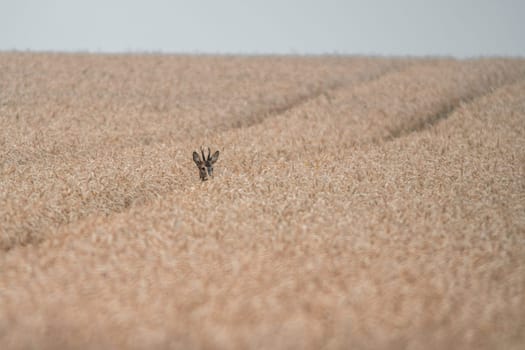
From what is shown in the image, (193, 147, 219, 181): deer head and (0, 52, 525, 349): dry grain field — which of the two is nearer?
(0, 52, 525, 349): dry grain field

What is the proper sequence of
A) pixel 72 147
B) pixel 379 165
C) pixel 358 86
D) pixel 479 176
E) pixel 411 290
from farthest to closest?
pixel 358 86, pixel 72 147, pixel 379 165, pixel 479 176, pixel 411 290

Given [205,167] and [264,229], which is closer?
[264,229]

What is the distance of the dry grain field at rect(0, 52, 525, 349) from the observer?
390cm

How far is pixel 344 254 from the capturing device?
16.6 ft

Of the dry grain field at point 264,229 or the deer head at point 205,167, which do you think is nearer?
the dry grain field at point 264,229

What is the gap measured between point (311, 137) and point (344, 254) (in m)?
7.17

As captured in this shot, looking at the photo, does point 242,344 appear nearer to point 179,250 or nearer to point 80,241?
point 179,250

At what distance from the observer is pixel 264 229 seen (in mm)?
5754

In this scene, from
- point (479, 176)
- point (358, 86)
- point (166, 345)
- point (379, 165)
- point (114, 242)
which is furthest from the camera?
point (358, 86)

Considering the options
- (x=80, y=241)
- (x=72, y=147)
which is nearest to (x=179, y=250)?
(x=80, y=241)

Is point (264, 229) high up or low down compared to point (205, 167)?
down

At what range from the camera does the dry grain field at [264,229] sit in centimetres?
390

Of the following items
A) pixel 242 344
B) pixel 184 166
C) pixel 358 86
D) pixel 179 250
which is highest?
pixel 358 86

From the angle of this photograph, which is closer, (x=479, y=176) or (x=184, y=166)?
(x=479, y=176)
